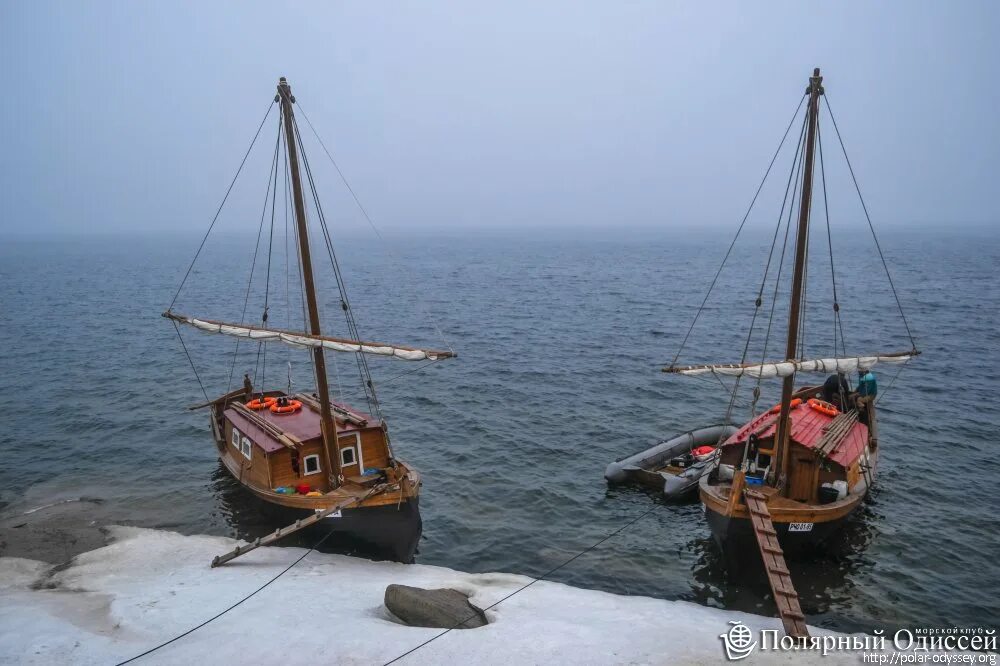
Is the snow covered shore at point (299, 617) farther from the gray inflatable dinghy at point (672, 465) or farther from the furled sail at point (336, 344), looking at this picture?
the gray inflatable dinghy at point (672, 465)

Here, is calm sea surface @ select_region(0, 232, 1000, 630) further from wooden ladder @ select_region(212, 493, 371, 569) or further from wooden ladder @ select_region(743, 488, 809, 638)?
wooden ladder @ select_region(743, 488, 809, 638)

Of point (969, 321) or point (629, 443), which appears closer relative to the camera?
point (629, 443)

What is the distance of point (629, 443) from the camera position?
32.4 meters

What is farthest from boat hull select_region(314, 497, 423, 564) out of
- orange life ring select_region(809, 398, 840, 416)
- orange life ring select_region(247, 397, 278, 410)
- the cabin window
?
orange life ring select_region(809, 398, 840, 416)

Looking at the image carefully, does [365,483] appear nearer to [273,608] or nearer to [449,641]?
[273,608]

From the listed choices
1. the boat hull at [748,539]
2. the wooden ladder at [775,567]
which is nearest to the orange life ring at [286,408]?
the boat hull at [748,539]

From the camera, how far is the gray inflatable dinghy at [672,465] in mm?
26484

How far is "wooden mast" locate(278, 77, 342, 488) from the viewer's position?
2092 cm

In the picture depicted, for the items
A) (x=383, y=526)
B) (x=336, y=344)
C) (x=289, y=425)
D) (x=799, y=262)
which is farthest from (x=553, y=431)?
(x=799, y=262)

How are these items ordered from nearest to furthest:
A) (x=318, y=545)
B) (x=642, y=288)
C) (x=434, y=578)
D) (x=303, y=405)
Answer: (x=434, y=578) < (x=318, y=545) < (x=303, y=405) < (x=642, y=288)

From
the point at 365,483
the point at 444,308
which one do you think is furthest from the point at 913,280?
the point at 365,483

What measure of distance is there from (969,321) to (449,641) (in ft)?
223

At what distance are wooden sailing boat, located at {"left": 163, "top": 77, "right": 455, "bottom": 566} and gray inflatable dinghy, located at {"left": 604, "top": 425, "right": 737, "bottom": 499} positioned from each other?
10.2 metres

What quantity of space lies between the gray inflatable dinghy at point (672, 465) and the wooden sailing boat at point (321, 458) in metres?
10.2
